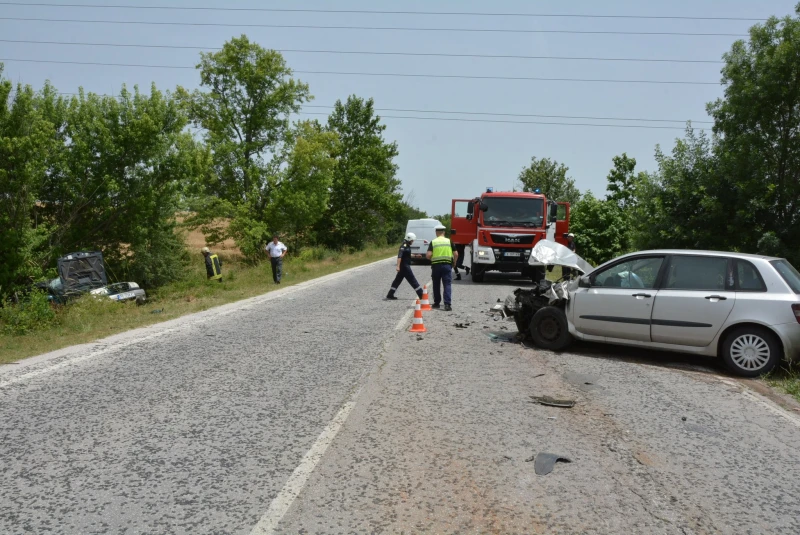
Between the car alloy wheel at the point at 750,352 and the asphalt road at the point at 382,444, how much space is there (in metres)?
0.43

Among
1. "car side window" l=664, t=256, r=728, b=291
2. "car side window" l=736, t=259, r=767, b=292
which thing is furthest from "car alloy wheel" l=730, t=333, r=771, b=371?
"car side window" l=664, t=256, r=728, b=291

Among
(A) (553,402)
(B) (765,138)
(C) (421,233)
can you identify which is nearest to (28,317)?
(A) (553,402)

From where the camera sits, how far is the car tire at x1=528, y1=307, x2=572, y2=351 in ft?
31.4

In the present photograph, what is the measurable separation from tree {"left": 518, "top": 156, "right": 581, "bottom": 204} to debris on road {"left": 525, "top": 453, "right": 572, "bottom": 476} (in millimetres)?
53050

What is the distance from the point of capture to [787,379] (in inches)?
306

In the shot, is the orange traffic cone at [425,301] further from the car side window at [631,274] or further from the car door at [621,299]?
the car side window at [631,274]

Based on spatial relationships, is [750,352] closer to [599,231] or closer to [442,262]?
[442,262]

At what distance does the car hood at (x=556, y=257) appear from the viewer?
10.6m

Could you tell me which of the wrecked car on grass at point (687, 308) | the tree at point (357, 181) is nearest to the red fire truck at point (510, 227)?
the wrecked car on grass at point (687, 308)

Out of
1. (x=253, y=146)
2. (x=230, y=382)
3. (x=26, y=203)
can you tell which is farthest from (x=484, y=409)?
(x=253, y=146)

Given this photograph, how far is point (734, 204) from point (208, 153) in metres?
20.7

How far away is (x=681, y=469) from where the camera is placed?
15.4ft

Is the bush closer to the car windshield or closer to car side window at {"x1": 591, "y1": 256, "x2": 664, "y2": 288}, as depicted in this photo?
car side window at {"x1": 591, "y1": 256, "x2": 664, "y2": 288}

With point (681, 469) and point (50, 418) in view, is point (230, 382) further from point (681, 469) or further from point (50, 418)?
point (681, 469)
